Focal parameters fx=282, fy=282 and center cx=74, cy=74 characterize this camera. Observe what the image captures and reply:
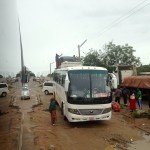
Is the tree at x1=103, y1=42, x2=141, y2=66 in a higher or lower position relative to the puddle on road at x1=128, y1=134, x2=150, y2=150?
higher

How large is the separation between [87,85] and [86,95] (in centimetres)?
53

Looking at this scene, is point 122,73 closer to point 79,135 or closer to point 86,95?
point 86,95

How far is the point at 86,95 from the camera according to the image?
1340cm

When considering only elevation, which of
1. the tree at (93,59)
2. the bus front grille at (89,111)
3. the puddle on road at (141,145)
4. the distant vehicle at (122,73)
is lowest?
the puddle on road at (141,145)

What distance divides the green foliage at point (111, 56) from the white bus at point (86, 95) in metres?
35.8

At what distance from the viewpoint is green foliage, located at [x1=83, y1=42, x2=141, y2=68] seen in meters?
50.1

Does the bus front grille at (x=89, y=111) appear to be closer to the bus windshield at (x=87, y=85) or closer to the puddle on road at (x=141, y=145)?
the bus windshield at (x=87, y=85)

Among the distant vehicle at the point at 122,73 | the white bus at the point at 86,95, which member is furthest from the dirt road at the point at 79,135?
the distant vehicle at the point at 122,73

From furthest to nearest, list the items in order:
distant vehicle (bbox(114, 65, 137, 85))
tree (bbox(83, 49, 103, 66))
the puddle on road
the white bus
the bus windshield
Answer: tree (bbox(83, 49, 103, 66)), distant vehicle (bbox(114, 65, 137, 85)), the bus windshield, the white bus, the puddle on road

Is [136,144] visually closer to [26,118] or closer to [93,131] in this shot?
[93,131]

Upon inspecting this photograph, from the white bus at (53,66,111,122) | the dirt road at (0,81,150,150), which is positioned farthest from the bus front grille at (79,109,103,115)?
the dirt road at (0,81,150,150)

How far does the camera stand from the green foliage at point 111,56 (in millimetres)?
50062

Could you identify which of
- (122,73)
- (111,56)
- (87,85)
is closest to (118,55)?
(111,56)

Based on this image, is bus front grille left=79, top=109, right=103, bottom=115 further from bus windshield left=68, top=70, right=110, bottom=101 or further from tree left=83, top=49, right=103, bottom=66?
tree left=83, top=49, right=103, bottom=66
